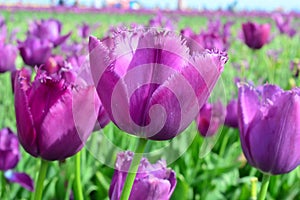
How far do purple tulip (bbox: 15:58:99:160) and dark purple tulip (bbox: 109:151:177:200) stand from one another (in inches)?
2.5

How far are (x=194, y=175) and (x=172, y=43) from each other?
3.71ft

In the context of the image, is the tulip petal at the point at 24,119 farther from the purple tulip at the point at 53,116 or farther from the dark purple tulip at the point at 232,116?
the dark purple tulip at the point at 232,116

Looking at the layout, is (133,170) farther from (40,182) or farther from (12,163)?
(12,163)

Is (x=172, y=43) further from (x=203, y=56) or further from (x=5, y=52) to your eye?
(x=5, y=52)

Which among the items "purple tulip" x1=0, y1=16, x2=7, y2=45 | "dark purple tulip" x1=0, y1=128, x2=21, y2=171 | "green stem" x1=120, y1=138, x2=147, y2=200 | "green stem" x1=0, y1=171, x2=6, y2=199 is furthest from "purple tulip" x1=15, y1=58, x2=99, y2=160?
"purple tulip" x1=0, y1=16, x2=7, y2=45

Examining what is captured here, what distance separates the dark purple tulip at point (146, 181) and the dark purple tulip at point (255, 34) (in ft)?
5.40

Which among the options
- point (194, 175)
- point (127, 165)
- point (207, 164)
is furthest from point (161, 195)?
point (207, 164)

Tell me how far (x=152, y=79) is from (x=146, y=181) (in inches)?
5.2

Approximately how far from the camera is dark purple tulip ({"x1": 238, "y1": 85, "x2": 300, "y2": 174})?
2.52ft

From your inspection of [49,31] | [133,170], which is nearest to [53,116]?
[133,170]

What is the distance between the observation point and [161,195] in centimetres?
66

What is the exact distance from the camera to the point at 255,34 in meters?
2.30

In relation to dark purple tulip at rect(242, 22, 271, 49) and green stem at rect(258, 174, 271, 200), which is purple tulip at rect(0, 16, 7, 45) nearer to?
dark purple tulip at rect(242, 22, 271, 49)

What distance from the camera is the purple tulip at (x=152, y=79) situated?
592 mm
